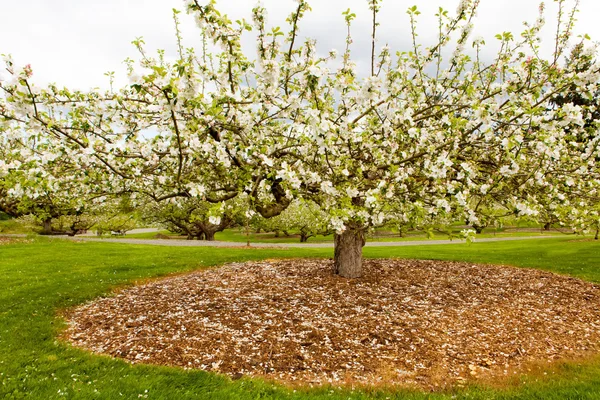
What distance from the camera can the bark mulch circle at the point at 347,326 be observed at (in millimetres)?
6914

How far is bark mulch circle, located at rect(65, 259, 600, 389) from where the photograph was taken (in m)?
6.91

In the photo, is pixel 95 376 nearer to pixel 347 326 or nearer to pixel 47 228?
pixel 347 326

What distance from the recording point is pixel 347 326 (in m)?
8.59

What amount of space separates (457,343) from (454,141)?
4181 millimetres

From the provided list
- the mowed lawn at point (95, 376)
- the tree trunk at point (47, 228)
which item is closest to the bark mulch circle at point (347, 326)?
the mowed lawn at point (95, 376)

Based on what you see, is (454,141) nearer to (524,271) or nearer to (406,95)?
(406,95)

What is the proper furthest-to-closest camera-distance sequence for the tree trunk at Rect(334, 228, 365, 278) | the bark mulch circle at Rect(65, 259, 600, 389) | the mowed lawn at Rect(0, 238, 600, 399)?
the tree trunk at Rect(334, 228, 365, 278) → the bark mulch circle at Rect(65, 259, 600, 389) → the mowed lawn at Rect(0, 238, 600, 399)

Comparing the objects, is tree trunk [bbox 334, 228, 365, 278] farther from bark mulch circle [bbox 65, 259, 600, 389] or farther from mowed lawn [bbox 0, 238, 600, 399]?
mowed lawn [bbox 0, 238, 600, 399]

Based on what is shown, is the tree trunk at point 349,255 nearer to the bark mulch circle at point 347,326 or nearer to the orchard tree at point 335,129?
the bark mulch circle at point 347,326

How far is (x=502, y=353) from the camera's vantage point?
7461 mm

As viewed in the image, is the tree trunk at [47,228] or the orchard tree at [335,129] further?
the tree trunk at [47,228]

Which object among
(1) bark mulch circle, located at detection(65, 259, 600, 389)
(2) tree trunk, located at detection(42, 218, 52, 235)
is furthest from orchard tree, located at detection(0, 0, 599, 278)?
(2) tree trunk, located at detection(42, 218, 52, 235)

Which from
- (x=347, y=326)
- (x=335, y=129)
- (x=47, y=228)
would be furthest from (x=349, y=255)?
(x=47, y=228)

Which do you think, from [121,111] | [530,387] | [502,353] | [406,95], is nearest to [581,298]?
[502,353]
